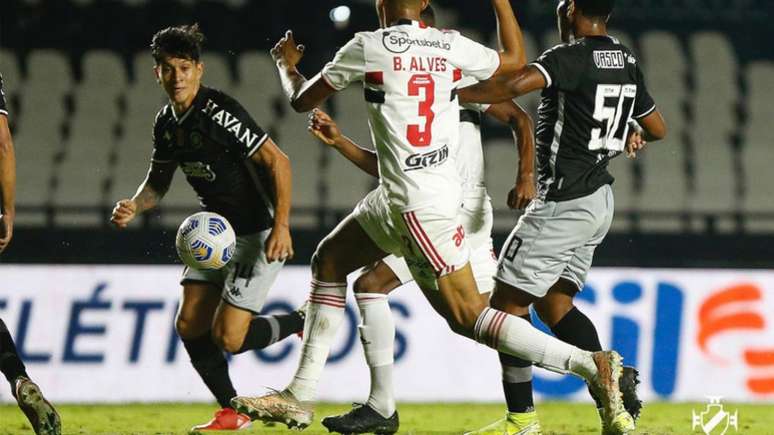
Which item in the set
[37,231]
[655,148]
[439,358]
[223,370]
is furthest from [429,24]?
[655,148]

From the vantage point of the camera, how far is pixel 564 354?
5188mm

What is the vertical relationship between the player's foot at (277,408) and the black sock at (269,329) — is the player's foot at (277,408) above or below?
below

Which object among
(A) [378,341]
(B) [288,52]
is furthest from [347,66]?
(A) [378,341]

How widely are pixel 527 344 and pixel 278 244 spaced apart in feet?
4.47

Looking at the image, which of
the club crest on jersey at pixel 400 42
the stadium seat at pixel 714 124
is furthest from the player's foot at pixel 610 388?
the stadium seat at pixel 714 124

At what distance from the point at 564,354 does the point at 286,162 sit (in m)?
1.82

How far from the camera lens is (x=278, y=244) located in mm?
5793

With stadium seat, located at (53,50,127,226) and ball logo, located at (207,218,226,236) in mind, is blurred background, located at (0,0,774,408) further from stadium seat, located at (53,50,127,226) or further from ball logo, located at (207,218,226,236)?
ball logo, located at (207,218,226,236)

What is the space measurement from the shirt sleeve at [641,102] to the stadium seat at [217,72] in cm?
722

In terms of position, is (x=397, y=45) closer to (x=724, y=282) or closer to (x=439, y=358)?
Answer: (x=439, y=358)

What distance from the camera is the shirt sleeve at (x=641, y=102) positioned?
Result: 5875 millimetres

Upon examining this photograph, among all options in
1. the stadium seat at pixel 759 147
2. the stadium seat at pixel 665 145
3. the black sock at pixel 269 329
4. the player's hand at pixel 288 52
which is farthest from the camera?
the stadium seat at pixel 759 147

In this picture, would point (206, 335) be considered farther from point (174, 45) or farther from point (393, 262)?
point (174, 45)

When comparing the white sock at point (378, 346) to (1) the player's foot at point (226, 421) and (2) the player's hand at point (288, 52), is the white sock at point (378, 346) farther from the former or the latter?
(2) the player's hand at point (288, 52)
